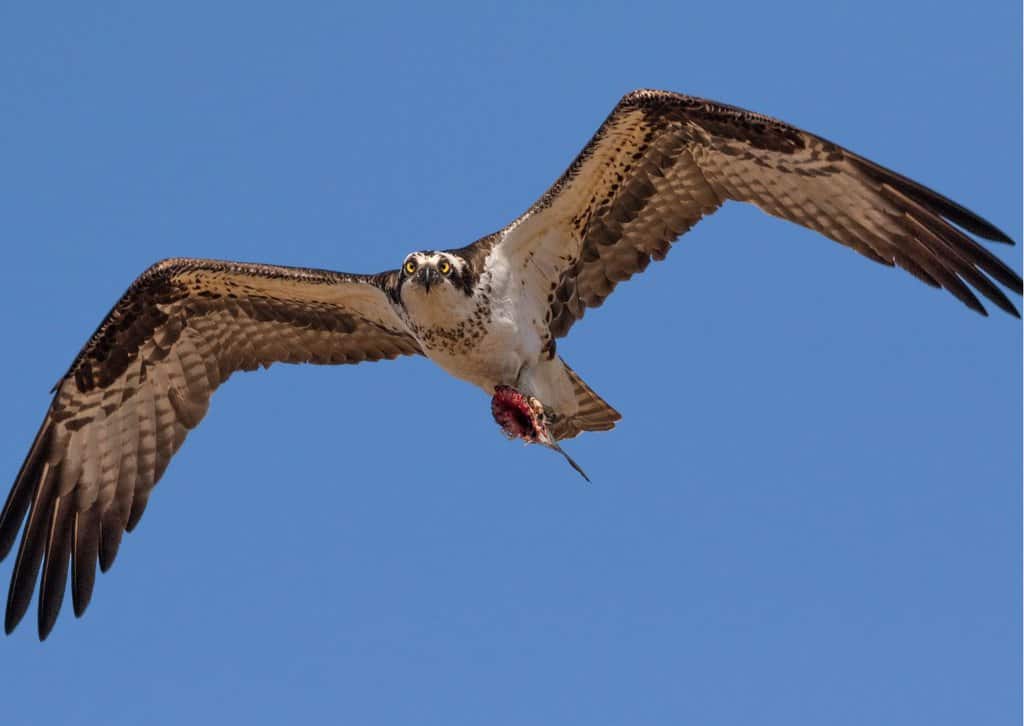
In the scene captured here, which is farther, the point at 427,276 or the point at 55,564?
the point at 55,564

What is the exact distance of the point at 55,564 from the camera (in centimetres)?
1367

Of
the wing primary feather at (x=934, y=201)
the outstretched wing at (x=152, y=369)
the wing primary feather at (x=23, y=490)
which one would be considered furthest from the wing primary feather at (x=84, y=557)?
the wing primary feather at (x=934, y=201)

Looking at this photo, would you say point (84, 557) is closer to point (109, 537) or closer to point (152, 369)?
point (109, 537)

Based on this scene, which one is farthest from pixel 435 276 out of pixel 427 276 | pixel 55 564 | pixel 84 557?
pixel 55 564

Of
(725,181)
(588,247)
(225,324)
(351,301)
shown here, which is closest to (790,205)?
(725,181)

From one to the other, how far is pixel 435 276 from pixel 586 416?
2244mm

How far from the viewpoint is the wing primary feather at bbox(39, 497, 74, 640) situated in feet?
44.1

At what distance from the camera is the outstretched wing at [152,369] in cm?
1379

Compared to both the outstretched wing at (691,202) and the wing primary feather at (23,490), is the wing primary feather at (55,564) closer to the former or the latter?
the wing primary feather at (23,490)

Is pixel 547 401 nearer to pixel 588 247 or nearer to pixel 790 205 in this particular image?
pixel 588 247

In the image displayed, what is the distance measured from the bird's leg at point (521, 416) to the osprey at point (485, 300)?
1 cm

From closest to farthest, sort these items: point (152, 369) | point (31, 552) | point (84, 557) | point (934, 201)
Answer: point (934, 201) < point (31, 552) < point (84, 557) < point (152, 369)

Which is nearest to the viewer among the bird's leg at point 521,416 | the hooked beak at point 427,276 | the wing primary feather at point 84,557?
the hooked beak at point 427,276

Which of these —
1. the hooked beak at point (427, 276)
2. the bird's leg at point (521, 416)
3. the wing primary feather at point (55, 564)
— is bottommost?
the wing primary feather at point (55, 564)
